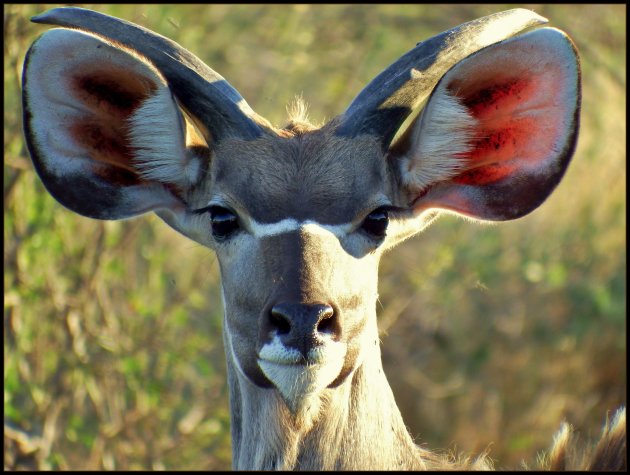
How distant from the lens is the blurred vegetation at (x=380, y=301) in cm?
677

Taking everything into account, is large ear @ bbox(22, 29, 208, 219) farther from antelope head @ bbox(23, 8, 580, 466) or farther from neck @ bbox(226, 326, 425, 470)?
neck @ bbox(226, 326, 425, 470)

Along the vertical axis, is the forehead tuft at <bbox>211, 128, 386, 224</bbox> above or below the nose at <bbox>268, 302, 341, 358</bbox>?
above

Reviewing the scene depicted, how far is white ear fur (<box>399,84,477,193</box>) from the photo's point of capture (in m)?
3.96

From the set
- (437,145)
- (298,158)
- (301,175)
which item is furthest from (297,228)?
(437,145)

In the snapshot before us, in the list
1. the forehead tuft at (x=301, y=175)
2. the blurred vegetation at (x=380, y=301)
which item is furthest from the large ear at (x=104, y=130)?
the blurred vegetation at (x=380, y=301)

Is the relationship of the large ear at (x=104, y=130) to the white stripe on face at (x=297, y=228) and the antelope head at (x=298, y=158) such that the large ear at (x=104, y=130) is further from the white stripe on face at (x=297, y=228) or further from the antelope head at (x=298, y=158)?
the white stripe on face at (x=297, y=228)

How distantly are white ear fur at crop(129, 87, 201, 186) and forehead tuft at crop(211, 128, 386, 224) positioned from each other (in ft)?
0.46

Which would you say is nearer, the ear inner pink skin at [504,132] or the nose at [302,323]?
the nose at [302,323]

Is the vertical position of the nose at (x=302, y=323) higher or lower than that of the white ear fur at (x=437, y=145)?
lower

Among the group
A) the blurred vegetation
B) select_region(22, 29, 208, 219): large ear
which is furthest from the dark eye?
the blurred vegetation

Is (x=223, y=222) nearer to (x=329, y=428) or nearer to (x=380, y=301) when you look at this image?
(x=329, y=428)

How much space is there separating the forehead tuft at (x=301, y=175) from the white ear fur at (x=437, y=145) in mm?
148

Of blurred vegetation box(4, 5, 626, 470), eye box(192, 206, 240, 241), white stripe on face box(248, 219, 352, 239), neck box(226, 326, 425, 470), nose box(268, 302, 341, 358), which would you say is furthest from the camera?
blurred vegetation box(4, 5, 626, 470)

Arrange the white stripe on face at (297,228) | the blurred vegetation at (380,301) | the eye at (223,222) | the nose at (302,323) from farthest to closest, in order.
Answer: the blurred vegetation at (380,301), the eye at (223,222), the white stripe on face at (297,228), the nose at (302,323)
